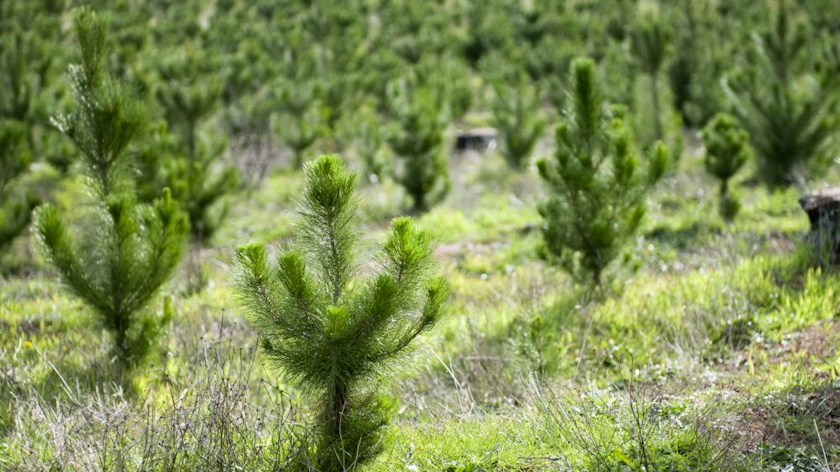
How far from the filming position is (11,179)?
8078 mm

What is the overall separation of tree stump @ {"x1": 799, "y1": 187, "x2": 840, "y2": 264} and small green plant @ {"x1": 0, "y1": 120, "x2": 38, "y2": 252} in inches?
257

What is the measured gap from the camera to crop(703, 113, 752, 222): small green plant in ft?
26.3

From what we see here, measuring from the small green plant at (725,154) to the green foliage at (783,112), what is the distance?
1.10 meters

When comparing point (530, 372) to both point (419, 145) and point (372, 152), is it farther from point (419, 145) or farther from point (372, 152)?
point (372, 152)

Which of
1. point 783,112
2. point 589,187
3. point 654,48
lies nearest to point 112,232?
point 589,187

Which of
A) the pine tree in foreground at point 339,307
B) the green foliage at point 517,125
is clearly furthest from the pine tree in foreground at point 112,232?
the green foliage at point 517,125

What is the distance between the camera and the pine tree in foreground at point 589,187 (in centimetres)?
556

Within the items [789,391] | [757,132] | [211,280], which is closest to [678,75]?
[757,132]

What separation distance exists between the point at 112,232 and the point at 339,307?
2.15 m

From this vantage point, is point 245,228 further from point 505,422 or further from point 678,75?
point 678,75

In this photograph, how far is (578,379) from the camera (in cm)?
473

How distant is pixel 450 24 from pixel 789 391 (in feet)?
73.1

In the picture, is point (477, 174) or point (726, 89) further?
point (477, 174)

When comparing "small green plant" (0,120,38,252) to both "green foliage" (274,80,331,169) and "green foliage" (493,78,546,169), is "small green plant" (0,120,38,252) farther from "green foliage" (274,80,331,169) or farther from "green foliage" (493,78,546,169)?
"green foliage" (493,78,546,169)
